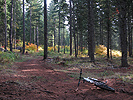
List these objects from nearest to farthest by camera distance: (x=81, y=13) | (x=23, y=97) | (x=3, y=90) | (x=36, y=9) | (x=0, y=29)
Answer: (x=23, y=97)
(x=3, y=90)
(x=81, y=13)
(x=0, y=29)
(x=36, y=9)

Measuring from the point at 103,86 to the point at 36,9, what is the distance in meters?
33.3

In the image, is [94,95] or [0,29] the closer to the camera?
[94,95]

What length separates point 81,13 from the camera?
2308 cm

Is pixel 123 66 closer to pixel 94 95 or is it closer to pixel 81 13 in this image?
pixel 94 95

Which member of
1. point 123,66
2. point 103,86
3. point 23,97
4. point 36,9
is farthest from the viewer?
point 36,9

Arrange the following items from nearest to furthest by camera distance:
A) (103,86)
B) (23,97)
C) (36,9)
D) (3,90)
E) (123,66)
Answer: (23,97) < (3,90) < (103,86) < (123,66) < (36,9)

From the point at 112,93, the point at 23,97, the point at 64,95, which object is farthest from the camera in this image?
the point at 112,93

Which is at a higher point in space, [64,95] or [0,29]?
[0,29]

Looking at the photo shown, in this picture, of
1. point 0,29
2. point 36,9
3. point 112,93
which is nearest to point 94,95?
point 112,93

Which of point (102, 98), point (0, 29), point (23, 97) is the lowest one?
point (102, 98)

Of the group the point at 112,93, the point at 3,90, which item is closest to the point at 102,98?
the point at 112,93

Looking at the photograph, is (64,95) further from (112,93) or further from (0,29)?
(0,29)

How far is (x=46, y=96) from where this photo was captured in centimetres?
408

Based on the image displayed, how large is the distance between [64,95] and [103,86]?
6.04 feet
